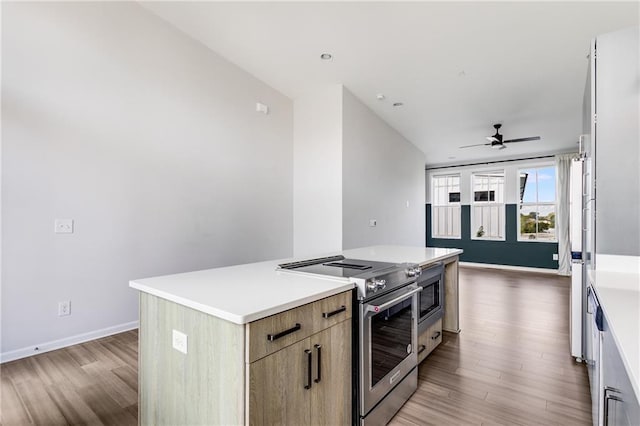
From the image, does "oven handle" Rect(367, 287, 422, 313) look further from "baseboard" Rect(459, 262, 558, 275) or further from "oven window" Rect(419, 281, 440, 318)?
"baseboard" Rect(459, 262, 558, 275)

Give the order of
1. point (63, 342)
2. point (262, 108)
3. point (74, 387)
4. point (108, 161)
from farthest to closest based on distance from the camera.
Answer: point (262, 108)
point (108, 161)
point (63, 342)
point (74, 387)

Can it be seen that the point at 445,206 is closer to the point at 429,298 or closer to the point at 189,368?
the point at 429,298

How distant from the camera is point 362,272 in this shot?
5.74 feet

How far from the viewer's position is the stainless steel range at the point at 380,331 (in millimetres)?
1584

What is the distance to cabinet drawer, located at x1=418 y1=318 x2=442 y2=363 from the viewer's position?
97.2 inches

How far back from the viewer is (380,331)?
1.73 m

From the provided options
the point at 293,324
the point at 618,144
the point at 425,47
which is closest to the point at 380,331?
the point at 293,324

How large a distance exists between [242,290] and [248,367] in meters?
0.38

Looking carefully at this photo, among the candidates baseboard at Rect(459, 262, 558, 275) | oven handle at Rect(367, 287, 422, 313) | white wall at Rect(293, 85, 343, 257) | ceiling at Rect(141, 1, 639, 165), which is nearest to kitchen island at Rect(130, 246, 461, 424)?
oven handle at Rect(367, 287, 422, 313)

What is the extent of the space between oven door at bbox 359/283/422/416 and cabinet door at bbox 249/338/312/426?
38 centimetres

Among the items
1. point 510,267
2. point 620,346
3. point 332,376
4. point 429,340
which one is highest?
point 620,346

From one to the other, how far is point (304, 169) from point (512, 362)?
3597 millimetres

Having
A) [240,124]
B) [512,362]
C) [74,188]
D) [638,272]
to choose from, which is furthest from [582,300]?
[74,188]

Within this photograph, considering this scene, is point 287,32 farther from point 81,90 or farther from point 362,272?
point 362,272
